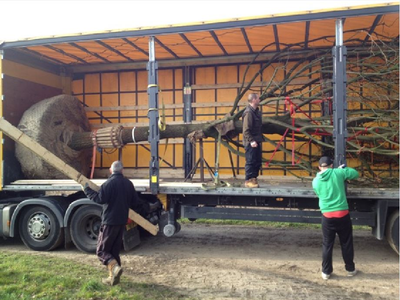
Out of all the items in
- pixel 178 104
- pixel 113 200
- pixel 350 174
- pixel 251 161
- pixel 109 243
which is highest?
pixel 178 104

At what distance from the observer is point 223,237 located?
7496mm

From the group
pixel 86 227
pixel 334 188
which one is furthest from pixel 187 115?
pixel 334 188

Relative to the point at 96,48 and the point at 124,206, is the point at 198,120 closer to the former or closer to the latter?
the point at 96,48

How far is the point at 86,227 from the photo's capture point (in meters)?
6.60

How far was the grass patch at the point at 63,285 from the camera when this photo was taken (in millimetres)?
4430

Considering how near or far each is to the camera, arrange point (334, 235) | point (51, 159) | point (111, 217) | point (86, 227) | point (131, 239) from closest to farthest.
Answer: point (111, 217)
point (334, 235)
point (51, 159)
point (131, 239)
point (86, 227)

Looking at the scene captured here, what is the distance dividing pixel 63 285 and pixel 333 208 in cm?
376

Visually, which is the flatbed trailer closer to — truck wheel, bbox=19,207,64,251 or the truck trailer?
the truck trailer

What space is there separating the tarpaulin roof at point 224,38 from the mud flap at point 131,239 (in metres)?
3.47

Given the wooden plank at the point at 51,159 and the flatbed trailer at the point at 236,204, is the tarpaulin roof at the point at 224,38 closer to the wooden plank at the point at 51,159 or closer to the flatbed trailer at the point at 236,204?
the wooden plank at the point at 51,159

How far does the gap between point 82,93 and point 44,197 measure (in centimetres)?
369

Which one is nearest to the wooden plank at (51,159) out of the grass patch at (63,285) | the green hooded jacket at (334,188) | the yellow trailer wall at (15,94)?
the grass patch at (63,285)

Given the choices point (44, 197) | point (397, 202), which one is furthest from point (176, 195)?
point (397, 202)

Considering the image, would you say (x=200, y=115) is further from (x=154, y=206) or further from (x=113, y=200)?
(x=113, y=200)
